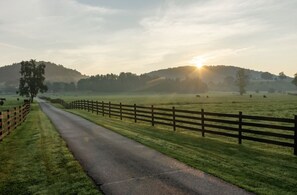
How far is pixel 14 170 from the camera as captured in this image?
1096 centimetres

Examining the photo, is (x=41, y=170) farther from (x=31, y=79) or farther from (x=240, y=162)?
(x=31, y=79)

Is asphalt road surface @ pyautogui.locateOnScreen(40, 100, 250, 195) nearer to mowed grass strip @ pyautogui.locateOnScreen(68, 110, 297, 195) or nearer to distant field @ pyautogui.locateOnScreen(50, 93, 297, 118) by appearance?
mowed grass strip @ pyautogui.locateOnScreen(68, 110, 297, 195)

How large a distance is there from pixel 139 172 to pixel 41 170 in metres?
3.39

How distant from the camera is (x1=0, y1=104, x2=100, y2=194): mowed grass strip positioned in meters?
8.80

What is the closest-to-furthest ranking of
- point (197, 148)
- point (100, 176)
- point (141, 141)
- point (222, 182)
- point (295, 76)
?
point (222, 182), point (100, 176), point (197, 148), point (141, 141), point (295, 76)

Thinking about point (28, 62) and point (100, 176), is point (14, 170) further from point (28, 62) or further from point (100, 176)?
point (28, 62)

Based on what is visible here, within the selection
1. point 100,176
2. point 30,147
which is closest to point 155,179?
point 100,176

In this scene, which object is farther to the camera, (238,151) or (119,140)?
(119,140)

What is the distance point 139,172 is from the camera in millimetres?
10055

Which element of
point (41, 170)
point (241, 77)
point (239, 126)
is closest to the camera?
point (41, 170)

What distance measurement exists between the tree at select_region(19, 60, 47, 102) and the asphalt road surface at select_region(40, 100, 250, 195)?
81.9m

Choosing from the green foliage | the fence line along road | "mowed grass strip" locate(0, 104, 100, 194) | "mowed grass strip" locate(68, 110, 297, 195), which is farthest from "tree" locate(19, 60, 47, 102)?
the green foliage

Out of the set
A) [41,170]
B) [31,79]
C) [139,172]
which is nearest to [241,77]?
[31,79]

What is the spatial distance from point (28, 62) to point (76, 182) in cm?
9179
